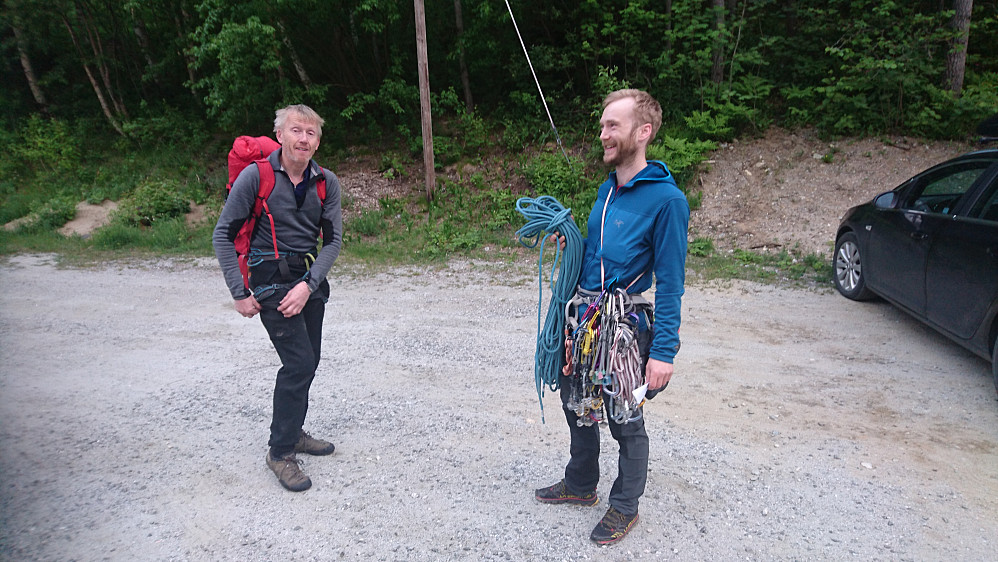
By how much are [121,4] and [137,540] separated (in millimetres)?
18281

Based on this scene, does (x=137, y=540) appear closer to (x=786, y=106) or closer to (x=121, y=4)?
(x=786, y=106)

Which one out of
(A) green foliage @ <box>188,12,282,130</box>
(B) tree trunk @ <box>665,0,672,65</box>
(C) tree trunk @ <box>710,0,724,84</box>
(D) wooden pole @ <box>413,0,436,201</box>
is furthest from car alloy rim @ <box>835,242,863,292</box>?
(A) green foliage @ <box>188,12,282,130</box>

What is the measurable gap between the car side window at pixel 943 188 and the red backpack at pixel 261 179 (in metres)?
5.14

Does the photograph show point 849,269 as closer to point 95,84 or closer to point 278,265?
point 278,265

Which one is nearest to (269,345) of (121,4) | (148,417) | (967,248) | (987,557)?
(148,417)

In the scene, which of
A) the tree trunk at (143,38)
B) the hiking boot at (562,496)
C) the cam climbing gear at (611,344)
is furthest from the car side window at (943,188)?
the tree trunk at (143,38)

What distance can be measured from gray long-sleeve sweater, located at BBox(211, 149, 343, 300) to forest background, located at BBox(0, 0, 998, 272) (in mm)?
5842

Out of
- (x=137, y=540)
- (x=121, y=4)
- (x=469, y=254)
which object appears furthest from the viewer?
(x=121, y=4)

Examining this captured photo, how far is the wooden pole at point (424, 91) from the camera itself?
34.3ft

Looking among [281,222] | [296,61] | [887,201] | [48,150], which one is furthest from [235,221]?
[48,150]

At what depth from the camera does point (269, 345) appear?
556 centimetres

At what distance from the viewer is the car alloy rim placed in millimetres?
6492

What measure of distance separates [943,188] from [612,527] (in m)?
4.74

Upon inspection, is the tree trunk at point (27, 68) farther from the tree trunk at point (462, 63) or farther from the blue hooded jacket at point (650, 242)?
the blue hooded jacket at point (650, 242)
